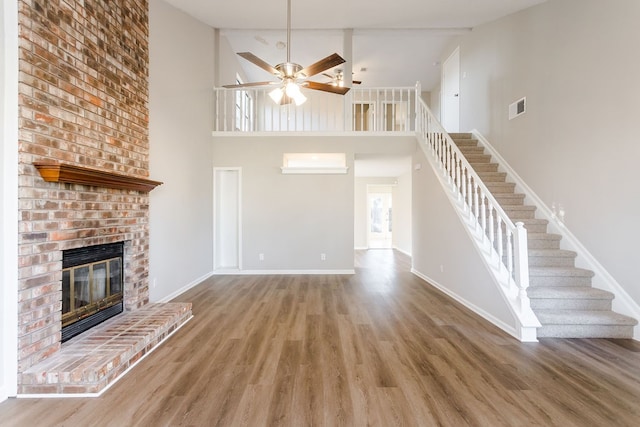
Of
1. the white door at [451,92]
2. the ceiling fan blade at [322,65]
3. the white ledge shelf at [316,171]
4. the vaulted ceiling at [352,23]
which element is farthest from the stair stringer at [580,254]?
the ceiling fan blade at [322,65]

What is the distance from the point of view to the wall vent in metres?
4.43

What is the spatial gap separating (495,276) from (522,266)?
1.19 ft

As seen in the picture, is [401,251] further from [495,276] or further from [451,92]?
[495,276]

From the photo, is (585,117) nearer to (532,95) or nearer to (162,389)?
(532,95)

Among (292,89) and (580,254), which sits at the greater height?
(292,89)

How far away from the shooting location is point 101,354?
7.16 ft

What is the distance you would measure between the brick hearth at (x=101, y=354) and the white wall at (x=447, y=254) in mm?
3474

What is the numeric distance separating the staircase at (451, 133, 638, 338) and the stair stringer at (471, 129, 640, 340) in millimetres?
53

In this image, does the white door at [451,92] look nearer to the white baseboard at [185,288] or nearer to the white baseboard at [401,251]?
the white baseboard at [401,251]

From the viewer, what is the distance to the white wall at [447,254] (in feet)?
10.7

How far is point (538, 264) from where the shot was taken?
352 cm

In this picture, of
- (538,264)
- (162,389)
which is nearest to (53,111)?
(162,389)

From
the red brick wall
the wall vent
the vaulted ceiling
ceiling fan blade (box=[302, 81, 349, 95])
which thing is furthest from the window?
the wall vent

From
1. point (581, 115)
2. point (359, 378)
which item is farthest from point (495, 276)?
point (581, 115)
